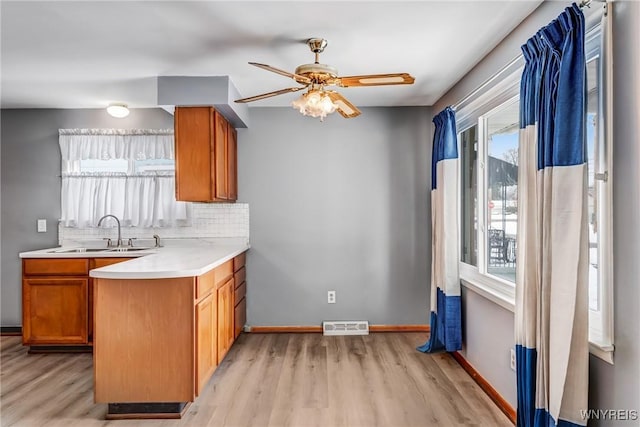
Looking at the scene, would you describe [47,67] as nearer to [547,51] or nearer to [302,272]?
[302,272]

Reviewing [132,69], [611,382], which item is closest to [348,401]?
[611,382]

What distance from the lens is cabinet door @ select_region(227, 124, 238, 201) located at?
3.74 meters

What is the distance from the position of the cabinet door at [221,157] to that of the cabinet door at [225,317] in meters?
0.80

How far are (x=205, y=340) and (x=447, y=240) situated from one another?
2003 mm

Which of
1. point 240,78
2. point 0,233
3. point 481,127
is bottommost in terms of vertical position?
point 0,233

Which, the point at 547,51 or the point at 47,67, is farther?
the point at 47,67

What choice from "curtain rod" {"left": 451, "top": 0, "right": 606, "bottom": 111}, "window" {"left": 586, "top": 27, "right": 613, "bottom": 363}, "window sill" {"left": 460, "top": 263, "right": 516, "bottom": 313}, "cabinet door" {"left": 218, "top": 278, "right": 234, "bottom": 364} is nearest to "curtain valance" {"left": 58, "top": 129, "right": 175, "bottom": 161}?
"cabinet door" {"left": 218, "top": 278, "right": 234, "bottom": 364}

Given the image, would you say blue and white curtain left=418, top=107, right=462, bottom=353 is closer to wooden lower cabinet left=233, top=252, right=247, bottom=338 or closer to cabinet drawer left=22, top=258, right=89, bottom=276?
wooden lower cabinet left=233, top=252, right=247, bottom=338

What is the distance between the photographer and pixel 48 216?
4055mm

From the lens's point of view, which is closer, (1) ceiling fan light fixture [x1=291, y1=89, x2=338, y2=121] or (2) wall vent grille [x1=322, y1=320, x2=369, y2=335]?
(1) ceiling fan light fixture [x1=291, y1=89, x2=338, y2=121]

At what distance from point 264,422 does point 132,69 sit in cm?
267

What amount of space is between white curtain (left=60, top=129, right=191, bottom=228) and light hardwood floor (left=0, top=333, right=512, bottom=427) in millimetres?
1381

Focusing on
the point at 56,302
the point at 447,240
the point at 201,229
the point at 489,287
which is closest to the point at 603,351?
the point at 489,287

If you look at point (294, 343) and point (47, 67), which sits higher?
point (47, 67)
